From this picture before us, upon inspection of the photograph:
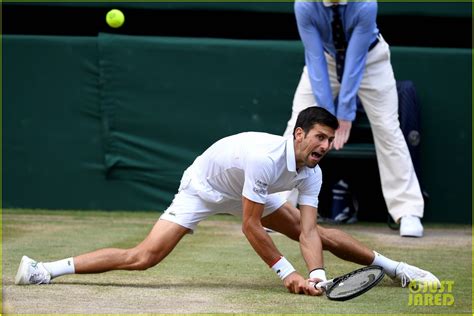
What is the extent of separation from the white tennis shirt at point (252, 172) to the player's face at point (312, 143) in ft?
0.18

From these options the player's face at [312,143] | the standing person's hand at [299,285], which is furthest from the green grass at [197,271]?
the player's face at [312,143]

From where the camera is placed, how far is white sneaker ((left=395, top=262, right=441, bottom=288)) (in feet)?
20.0

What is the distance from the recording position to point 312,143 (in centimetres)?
572

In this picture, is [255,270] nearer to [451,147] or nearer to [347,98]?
[347,98]

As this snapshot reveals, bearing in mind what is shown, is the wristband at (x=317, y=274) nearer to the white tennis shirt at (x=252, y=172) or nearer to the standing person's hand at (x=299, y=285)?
the standing person's hand at (x=299, y=285)

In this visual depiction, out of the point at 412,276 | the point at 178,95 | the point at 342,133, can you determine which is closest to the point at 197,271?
the point at 412,276

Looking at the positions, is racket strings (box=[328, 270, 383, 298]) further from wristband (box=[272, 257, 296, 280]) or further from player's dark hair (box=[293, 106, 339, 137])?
player's dark hair (box=[293, 106, 339, 137])

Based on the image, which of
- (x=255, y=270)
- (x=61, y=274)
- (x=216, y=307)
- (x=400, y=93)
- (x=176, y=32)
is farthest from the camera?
(x=176, y=32)

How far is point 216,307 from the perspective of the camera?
534 centimetres

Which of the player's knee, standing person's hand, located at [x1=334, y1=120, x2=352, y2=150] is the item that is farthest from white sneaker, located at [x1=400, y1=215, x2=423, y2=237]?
the player's knee

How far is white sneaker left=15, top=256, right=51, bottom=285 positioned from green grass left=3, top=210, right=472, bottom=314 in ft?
0.19

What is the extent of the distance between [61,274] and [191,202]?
0.87 metres

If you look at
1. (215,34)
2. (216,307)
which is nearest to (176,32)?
(215,34)

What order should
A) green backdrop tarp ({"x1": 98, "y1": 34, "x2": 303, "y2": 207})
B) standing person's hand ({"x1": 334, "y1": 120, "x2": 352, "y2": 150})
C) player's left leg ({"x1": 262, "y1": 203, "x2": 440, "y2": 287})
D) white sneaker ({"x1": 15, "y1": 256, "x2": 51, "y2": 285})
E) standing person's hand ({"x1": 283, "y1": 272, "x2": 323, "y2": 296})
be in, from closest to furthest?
standing person's hand ({"x1": 283, "y1": 272, "x2": 323, "y2": 296}), white sneaker ({"x1": 15, "y1": 256, "x2": 51, "y2": 285}), player's left leg ({"x1": 262, "y1": 203, "x2": 440, "y2": 287}), standing person's hand ({"x1": 334, "y1": 120, "x2": 352, "y2": 150}), green backdrop tarp ({"x1": 98, "y1": 34, "x2": 303, "y2": 207})
